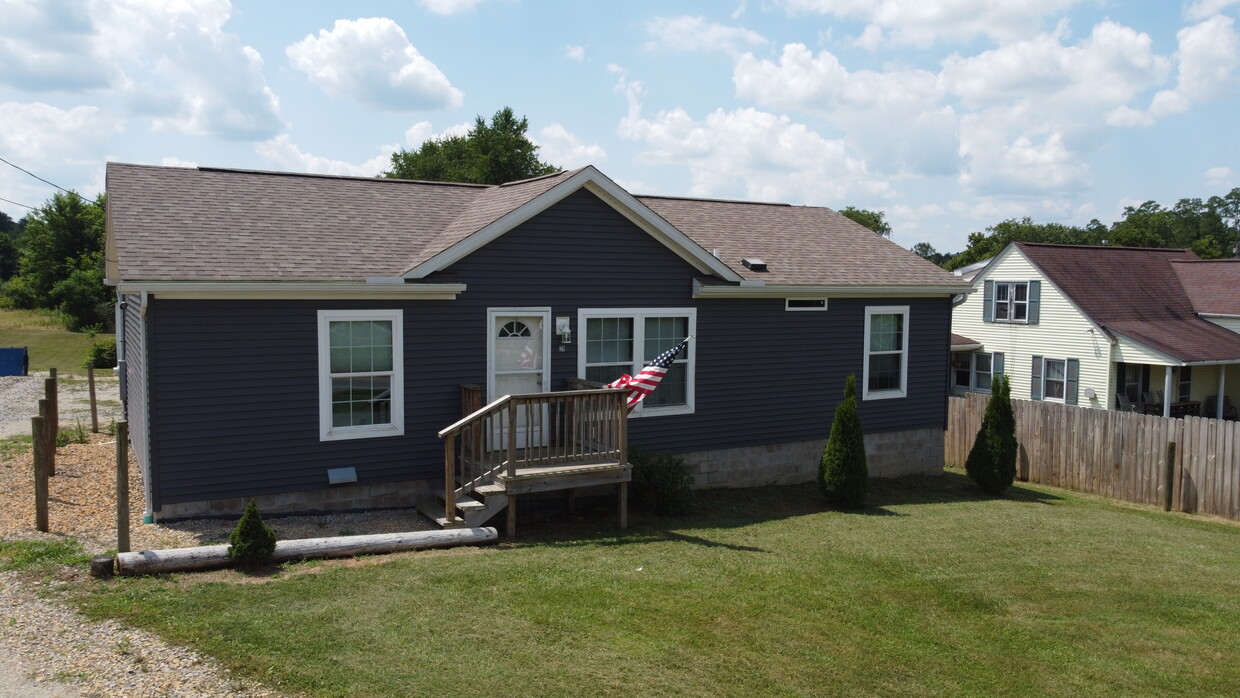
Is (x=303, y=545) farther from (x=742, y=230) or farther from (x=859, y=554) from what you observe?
(x=742, y=230)

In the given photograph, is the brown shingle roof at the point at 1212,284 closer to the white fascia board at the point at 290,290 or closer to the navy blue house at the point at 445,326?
the navy blue house at the point at 445,326

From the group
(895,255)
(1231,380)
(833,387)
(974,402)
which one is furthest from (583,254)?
(1231,380)

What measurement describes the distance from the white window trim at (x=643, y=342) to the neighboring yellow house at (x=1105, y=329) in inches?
632

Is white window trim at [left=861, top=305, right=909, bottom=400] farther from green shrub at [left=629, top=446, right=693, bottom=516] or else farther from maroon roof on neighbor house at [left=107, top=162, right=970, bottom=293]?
green shrub at [left=629, top=446, right=693, bottom=516]

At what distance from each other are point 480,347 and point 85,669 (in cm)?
647

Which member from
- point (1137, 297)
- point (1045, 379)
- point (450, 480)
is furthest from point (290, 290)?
point (1137, 297)

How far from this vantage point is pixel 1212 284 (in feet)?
95.2

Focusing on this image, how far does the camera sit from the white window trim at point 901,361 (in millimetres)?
15703

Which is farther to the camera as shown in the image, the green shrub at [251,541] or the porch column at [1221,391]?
the porch column at [1221,391]

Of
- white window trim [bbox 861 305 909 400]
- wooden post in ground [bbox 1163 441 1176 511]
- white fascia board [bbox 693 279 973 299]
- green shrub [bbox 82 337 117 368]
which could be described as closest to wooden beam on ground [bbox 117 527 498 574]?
white fascia board [bbox 693 279 973 299]

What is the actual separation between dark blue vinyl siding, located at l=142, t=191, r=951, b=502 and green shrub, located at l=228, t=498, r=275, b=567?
222 centimetres

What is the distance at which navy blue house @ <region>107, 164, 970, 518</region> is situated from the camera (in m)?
10.4

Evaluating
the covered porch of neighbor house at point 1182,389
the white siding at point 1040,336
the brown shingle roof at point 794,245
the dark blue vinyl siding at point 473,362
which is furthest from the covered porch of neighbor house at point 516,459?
the covered porch of neighbor house at point 1182,389

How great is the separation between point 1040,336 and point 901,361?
535 inches
